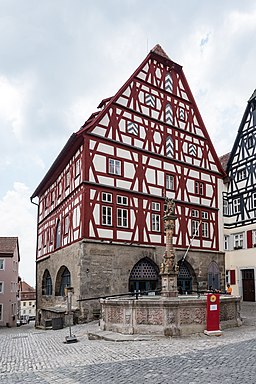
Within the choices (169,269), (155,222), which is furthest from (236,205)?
(169,269)

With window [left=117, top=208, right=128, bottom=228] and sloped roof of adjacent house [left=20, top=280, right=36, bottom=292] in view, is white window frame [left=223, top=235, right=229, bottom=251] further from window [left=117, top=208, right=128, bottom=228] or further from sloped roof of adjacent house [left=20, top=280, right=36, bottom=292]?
sloped roof of adjacent house [left=20, top=280, right=36, bottom=292]

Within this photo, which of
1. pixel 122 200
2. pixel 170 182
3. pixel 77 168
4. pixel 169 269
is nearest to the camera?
pixel 169 269

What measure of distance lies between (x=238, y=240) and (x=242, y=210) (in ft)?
6.98

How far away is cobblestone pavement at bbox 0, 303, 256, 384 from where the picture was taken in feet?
26.9

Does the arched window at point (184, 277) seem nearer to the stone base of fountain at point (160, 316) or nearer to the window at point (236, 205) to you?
the window at point (236, 205)

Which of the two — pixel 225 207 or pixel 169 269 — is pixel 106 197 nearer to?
pixel 169 269

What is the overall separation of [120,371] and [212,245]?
1946 cm

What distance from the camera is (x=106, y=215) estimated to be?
22.3 m

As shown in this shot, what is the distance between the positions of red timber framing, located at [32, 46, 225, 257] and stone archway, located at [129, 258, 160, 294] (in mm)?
1245

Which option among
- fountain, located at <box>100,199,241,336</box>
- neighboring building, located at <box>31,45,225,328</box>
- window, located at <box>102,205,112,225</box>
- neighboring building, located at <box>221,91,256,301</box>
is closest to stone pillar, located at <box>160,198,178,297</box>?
fountain, located at <box>100,199,241,336</box>

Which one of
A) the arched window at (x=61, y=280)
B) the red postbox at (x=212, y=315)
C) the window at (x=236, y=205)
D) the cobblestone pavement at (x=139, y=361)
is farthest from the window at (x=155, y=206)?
the cobblestone pavement at (x=139, y=361)

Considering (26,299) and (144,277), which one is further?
(26,299)

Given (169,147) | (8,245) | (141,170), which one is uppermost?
(169,147)

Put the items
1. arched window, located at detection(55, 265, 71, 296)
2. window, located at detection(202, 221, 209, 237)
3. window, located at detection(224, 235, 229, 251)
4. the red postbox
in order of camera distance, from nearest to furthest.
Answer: the red postbox < arched window, located at detection(55, 265, 71, 296) < window, located at detection(202, 221, 209, 237) < window, located at detection(224, 235, 229, 251)
